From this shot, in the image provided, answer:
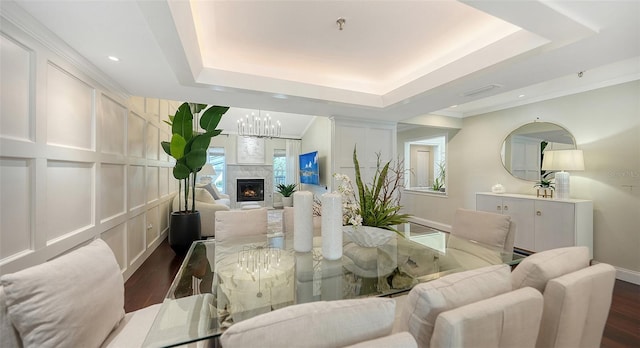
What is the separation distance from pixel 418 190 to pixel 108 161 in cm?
565

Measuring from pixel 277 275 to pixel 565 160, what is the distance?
153 inches

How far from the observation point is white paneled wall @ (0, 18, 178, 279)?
135 centimetres

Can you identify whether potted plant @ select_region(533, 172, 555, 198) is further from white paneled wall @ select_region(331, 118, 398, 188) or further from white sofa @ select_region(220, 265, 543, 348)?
white sofa @ select_region(220, 265, 543, 348)

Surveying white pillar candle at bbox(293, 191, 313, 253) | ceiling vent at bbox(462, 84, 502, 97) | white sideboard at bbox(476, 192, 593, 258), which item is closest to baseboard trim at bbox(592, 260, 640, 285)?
white sideboard at bbox(476, 192, 593, 258)

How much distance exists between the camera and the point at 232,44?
2.39m

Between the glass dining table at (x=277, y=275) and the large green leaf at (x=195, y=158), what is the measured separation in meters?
1.49

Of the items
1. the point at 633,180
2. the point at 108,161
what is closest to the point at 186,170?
the point at 108,161

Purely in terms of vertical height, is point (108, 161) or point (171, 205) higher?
point (108, 161)

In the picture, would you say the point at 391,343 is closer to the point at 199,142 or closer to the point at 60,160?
the point at 60,160

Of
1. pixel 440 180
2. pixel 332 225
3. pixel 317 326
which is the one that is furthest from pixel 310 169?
pixel 317 326

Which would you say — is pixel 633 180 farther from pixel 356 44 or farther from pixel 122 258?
pixel 122 258

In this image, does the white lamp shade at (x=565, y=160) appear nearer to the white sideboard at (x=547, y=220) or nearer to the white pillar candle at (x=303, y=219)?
the white sideboard at (x=547, y=220)

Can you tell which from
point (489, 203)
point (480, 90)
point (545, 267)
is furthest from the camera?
point (489, 203)

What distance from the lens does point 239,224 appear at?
2.36 m
